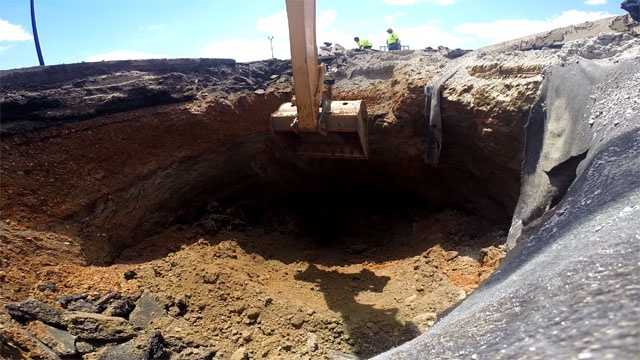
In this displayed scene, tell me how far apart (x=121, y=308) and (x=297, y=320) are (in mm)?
1823

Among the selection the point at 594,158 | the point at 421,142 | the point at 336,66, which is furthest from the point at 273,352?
the point at 336,66

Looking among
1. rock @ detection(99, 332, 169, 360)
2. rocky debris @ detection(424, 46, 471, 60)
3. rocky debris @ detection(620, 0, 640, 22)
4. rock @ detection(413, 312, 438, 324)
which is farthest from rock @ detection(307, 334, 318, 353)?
→ rocky debris @ detection(620, 0, 640, 22)

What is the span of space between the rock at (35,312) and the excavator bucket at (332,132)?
3037 mm

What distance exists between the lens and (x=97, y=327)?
4355 millimetres

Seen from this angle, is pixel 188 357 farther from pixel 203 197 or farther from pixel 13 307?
pixel 203 197

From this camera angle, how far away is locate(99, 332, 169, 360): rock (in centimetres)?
413

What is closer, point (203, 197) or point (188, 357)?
point (188, 357)

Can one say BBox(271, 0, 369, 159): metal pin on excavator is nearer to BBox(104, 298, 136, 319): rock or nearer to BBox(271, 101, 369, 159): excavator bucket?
BBox(271, 101, 369, 159): excavator bucket

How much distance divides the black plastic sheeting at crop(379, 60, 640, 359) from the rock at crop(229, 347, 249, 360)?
2.45m

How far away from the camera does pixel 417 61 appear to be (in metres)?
8.52

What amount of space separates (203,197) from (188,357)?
3.69 meters

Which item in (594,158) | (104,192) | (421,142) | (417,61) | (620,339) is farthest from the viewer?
(417,61)

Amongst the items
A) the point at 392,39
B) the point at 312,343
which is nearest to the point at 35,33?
the point at 392,39

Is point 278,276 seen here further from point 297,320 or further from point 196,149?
point 196,149
